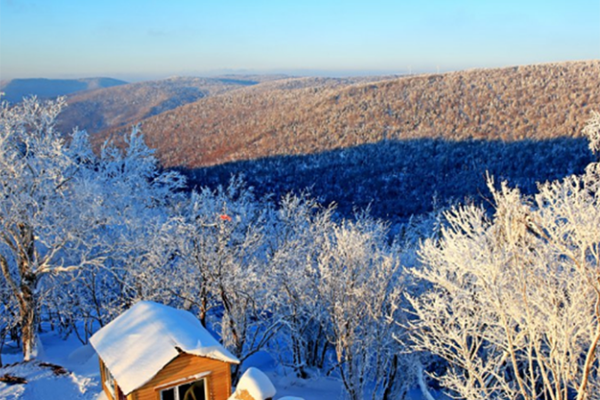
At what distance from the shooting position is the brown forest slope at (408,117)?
70125 mm

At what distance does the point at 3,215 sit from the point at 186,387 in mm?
7184

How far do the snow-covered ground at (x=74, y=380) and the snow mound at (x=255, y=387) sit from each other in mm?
4975

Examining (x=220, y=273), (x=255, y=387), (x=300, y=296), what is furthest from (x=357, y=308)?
(x=255, y=387)

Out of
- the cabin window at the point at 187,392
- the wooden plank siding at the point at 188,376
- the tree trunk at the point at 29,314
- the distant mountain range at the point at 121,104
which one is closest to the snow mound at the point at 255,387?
the wooden plank siding at the point at 188,376

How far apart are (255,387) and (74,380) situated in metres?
7.09

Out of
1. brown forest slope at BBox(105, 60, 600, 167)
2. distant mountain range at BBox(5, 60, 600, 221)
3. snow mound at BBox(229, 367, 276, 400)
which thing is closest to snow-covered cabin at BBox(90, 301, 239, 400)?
snow mound at BBox(229, 367, 276, 400)

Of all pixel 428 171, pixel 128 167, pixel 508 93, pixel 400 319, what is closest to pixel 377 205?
pixel 428 171

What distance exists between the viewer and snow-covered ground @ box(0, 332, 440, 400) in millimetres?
11438

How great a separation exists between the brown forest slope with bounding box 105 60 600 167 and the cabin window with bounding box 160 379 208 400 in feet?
218

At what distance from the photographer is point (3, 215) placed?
39.4ft

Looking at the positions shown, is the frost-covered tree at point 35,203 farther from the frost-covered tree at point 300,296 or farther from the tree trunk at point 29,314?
the frost-covered tree at point 300,296

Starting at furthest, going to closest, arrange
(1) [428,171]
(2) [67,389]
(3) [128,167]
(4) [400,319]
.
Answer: (1) [428,171] < (3) [128,167] < (4) [400,319] < (2) [67,389]

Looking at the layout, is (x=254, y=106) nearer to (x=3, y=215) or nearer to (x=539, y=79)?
(x=539, y=79)

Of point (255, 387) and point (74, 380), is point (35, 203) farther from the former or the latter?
point (255, 387)
